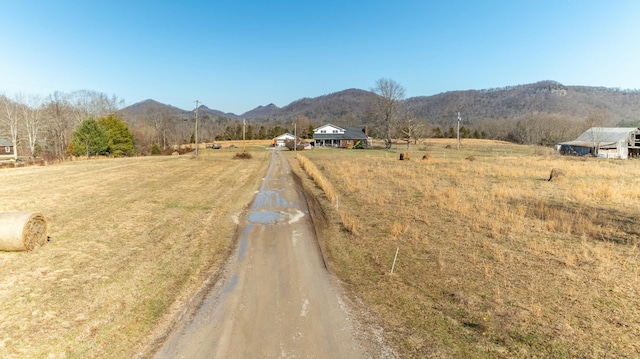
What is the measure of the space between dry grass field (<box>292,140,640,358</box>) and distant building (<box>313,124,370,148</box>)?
3005 inches

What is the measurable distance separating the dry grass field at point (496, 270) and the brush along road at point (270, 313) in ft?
2.84

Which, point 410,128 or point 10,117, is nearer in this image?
point 10,117

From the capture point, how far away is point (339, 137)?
3794 inches

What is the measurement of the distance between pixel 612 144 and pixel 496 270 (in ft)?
227

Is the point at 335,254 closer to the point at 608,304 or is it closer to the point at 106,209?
the point at 608,304

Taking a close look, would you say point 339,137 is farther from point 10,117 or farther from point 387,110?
point 10,117

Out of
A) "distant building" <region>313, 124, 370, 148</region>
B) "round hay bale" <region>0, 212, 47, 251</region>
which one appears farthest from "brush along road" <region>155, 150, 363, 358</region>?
"distant building" <region>313, 124, 370, 148</region>

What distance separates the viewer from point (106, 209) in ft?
54.5

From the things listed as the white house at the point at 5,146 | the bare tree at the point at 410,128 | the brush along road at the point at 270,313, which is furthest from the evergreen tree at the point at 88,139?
the bare tree at the point at 410,128

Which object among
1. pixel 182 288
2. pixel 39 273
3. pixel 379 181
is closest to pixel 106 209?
pixel 39 273

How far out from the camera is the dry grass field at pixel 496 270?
20.4 ft

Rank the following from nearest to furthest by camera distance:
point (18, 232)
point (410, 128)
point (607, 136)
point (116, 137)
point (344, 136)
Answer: point (18, 232) → point (607, 136) → point (116, 137) → point (410, 128) → point (344, 136)

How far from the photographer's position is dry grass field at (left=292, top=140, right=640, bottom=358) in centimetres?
622

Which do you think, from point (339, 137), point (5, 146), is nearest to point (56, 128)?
point (5, 146)
